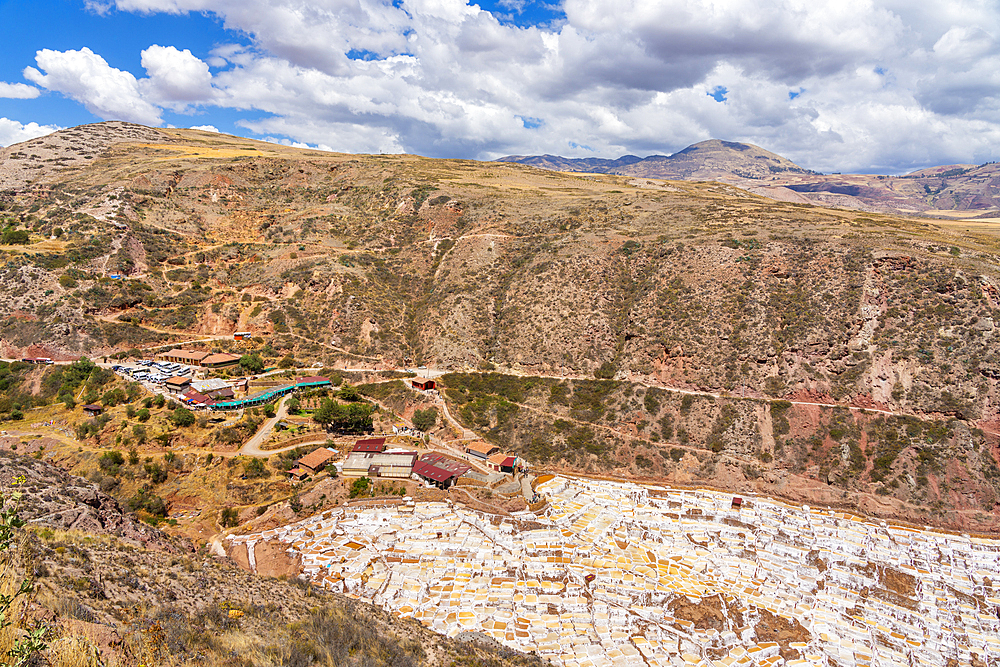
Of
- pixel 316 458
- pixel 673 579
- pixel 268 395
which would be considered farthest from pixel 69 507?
pixel 673 579

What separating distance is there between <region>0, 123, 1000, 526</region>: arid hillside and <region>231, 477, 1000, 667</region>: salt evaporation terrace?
6.42 m

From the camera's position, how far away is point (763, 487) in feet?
150

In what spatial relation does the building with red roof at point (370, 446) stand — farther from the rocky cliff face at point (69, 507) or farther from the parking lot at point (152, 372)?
the parking lot at point (152, 372)

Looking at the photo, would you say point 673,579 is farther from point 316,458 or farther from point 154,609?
point 316,458

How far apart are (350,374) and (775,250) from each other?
195 feet

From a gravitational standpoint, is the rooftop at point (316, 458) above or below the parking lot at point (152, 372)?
below

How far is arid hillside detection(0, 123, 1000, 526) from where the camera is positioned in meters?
47.1

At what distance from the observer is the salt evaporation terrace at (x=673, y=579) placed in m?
30.0

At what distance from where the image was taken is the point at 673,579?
34.8m

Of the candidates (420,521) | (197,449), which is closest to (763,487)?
(420,521)

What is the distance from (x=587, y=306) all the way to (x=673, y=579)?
3819cm

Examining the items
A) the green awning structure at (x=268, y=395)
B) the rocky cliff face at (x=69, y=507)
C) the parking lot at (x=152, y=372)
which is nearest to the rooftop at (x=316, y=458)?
the green awning structure at (x=268, y=395)

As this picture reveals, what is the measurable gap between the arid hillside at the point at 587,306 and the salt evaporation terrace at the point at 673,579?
642cm

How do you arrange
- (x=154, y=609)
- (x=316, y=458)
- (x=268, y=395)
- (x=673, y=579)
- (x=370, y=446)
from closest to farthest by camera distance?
(x=154, y=609)
(x=673, y=579)
(x=316, y=458)
(x=370, y=446)
(x=268, y=395)
